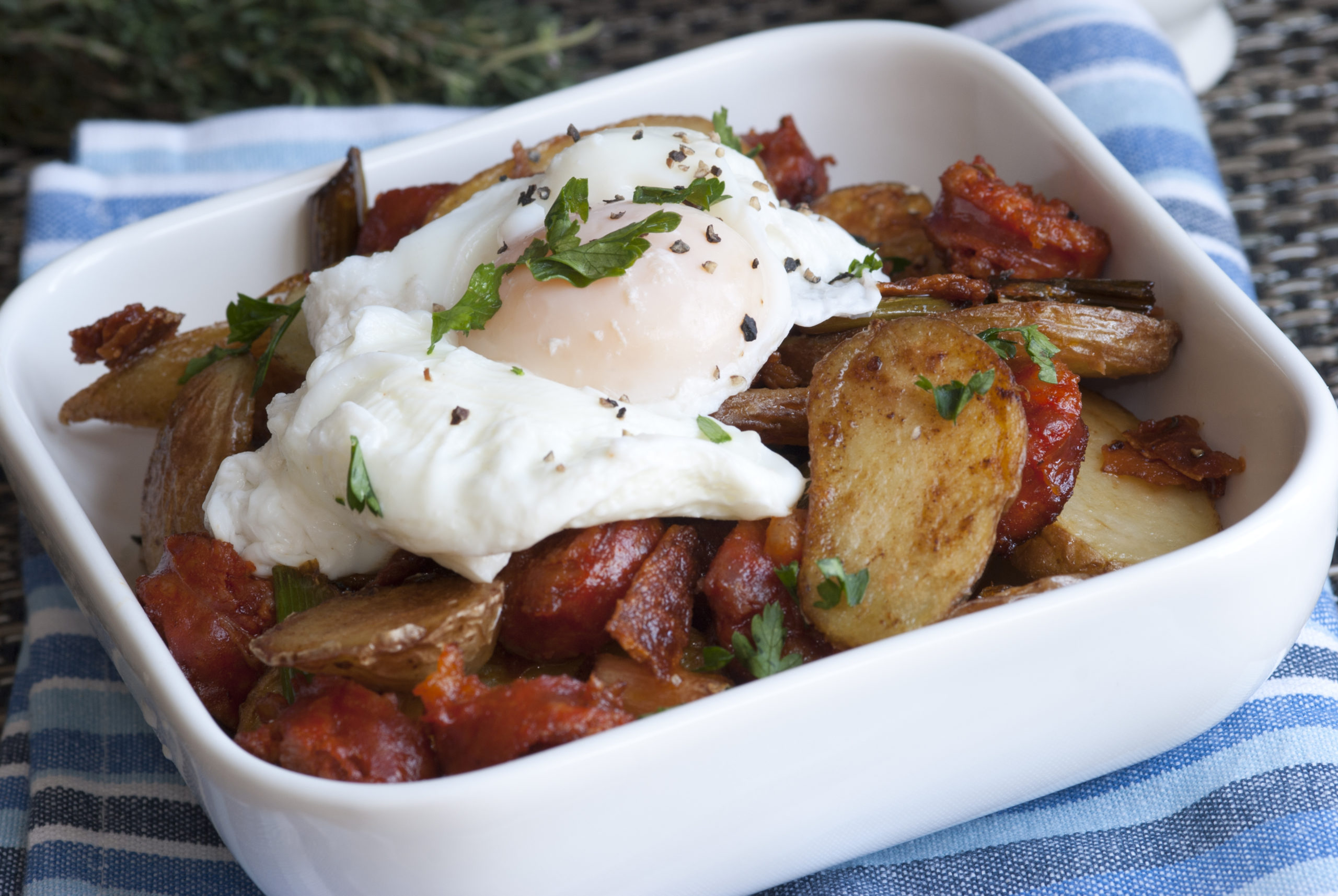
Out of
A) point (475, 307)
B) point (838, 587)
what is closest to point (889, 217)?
point (475, 307)

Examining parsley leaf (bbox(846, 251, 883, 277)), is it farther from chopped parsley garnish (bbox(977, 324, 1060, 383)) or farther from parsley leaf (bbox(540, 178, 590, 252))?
parsley leaf (bbox(540, 178, 590, 252))

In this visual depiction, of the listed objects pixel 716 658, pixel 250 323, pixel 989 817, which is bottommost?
pixel 989 817

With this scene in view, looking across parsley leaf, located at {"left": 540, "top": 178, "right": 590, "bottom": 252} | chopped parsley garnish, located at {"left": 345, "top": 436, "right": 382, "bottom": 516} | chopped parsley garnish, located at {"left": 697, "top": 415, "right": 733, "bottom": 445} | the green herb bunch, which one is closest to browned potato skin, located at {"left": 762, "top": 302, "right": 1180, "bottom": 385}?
chopped parsley garnish, located at {"left": 697, "top": 415, "right": 733, "bottom": 445}

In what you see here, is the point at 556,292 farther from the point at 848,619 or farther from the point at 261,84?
the point at 261,84

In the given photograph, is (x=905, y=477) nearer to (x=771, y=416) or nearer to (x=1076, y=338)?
(x=771, y=416)

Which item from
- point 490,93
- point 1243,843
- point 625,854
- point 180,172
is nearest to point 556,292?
point 625,854

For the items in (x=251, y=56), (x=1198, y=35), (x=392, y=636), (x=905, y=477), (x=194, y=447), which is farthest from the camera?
(x=251, y=56)
